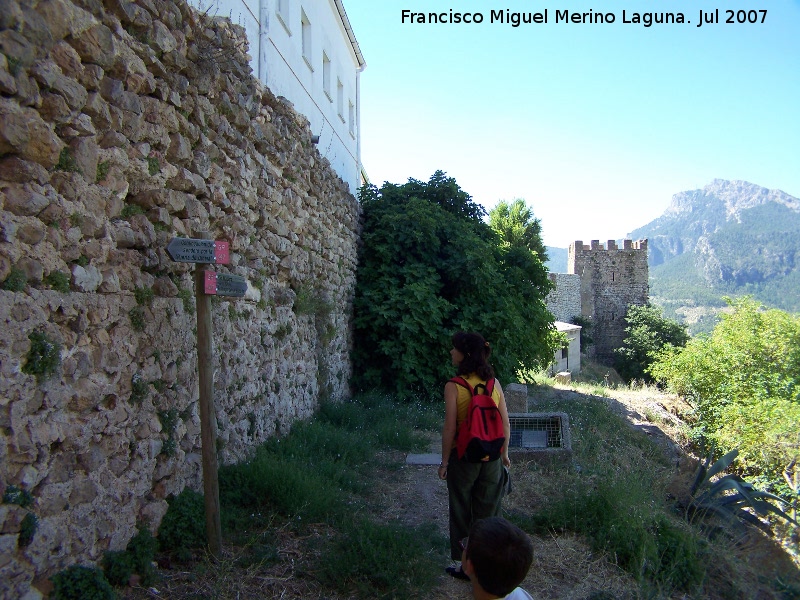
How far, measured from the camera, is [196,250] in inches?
151

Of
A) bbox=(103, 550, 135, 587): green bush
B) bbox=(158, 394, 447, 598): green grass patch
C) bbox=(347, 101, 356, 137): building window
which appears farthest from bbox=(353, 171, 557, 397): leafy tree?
bbox=(103, 550, 135, 587): green bush

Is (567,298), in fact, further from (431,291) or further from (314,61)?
(314,61)

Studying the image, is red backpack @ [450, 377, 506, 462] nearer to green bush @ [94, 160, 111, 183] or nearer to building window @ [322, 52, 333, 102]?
green bush @ [94, 160, 111, 183]

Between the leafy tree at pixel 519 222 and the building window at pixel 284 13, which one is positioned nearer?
the building window at pixel 284 13

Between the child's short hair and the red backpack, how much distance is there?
5.18 feet

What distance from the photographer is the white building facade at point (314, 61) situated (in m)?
7.20

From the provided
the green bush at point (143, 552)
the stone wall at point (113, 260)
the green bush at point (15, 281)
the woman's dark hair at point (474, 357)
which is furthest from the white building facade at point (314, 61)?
the green bush at point (143, 552)

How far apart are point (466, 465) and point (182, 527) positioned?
75.7 inches

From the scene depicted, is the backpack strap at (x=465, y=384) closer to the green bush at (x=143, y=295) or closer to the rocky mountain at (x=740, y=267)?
the green bush at (x=143, y=295)

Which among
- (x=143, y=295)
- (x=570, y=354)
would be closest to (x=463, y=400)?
(x=143, y=295)

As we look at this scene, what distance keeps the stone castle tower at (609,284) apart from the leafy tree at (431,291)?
1062 inches

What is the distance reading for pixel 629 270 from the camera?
126ft

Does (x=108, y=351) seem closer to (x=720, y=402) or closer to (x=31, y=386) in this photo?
(x=31, y=386)

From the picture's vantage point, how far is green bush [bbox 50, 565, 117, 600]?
2.94 meters
